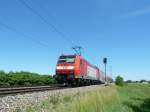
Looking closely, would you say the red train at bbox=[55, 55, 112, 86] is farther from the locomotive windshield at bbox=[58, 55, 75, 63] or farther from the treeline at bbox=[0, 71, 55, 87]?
the treeline at bbox=[0, 71, 55, 87]

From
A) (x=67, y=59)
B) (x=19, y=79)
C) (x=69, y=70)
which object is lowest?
(x=19, y=79)

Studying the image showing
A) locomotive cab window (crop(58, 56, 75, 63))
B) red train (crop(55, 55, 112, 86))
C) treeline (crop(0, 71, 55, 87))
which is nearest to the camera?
red train (crop(55, 55, 112, 86))

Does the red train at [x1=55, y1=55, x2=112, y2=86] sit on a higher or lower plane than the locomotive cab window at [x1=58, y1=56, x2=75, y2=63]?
lower

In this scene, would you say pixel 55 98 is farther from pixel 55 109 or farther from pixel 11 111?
pixel 11 111

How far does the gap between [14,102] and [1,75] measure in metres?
21.5

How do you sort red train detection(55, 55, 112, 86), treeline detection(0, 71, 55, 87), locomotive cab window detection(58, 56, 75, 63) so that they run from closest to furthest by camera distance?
red train detection(55, 55, 112, 86) < locomotive cab window detection(58, 56, 75, 63) < treeline detection(0, 71, 55, 87)

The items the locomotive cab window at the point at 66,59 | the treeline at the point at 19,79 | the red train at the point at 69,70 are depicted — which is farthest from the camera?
the treeline at the point at 19,79

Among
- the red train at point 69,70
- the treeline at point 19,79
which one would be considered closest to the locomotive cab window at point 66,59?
the red train at point 69,70

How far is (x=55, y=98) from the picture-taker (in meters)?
13.0

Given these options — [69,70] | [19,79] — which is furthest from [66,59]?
[19,79]

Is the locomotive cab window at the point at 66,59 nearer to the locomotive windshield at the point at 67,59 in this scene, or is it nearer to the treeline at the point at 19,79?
the locomotive windshield at the point at 67,59

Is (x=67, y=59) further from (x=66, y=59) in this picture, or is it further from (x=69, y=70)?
(x=69, y=70)

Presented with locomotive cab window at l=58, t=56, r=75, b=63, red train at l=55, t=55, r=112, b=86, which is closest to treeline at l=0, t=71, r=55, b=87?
red train at l=55, t=55, r=112, b=86

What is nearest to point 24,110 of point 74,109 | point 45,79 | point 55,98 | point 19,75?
point 74,109
